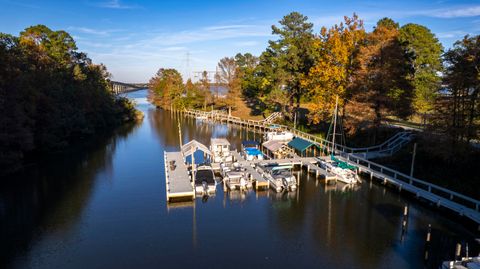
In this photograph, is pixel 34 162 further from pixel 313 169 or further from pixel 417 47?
pixel 417 47

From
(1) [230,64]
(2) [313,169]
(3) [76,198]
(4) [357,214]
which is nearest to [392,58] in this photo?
(2) [313,169]

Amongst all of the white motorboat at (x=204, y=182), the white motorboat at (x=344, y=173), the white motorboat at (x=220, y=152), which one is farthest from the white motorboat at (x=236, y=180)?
the white motorboat at (x=344, y=173)

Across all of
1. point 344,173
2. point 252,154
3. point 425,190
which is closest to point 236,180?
point 252,154

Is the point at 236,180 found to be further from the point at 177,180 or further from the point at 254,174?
the point at 177,180

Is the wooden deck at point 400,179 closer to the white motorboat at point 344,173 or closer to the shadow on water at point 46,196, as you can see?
the white motorboat at point 344,173

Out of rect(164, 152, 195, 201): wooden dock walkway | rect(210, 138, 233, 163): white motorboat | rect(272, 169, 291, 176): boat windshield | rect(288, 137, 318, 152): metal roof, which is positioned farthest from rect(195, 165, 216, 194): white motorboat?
rect(288, 137, 318, 152): metal roof
